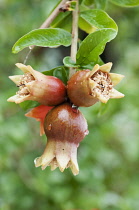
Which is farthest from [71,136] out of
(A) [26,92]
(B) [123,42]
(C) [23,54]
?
(B) [123,42]

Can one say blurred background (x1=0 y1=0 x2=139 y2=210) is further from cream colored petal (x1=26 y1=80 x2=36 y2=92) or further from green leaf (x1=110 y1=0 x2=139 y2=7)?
cream colored petal (x1=26 y1=80 x2=36 y2=92)

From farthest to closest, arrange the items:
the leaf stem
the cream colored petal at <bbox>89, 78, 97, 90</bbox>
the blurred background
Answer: the blurred background, the leaf stem, the cream colored petal at <bbox>89, 78, 97, 90</bbox>

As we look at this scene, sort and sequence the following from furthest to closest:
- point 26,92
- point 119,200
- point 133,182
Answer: point 133,182, point 119,200, point 26,92

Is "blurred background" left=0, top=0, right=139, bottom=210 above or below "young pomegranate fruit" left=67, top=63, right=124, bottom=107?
below

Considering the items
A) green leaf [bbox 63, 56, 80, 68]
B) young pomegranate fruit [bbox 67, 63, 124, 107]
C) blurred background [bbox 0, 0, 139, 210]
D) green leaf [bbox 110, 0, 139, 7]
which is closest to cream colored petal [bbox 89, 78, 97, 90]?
young pomegranate fruit [bbox 67, 63, 124, 107]

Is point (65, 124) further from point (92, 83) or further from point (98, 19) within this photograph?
point (98, 19)

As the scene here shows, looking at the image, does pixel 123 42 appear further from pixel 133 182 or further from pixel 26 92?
pixel 26 92

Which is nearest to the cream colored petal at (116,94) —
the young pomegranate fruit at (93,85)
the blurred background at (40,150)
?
the young pomegranate fruit at (93,85)
